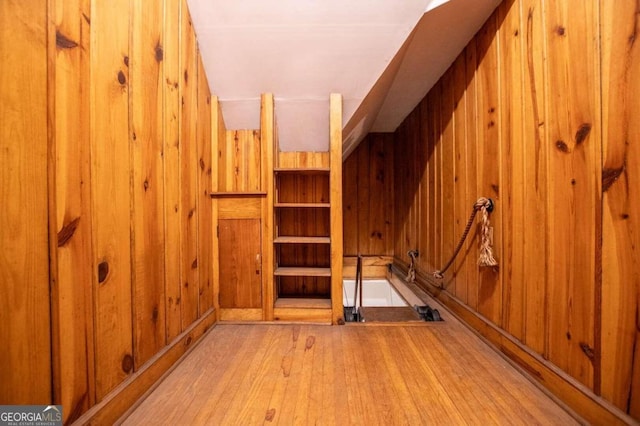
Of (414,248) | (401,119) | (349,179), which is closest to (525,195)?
(414,248)

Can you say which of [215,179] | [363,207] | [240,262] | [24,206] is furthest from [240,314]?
[363,207]

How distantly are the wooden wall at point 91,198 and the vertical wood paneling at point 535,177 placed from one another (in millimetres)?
1782

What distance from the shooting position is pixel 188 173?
5.52ft

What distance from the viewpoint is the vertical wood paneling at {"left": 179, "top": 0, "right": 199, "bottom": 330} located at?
160 centimetres

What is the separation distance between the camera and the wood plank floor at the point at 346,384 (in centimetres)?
108

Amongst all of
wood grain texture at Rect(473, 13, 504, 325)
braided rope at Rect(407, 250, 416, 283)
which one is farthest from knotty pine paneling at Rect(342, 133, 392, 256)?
wood grain texture at Rect(473, 13, 504, 325)

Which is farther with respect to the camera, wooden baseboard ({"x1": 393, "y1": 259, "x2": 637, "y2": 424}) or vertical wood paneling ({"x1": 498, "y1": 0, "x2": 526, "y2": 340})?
vertical wood paneling ({"x1": 498, "y1": 0, "x2": 526, "y2": 340})

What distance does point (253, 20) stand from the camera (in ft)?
5.52

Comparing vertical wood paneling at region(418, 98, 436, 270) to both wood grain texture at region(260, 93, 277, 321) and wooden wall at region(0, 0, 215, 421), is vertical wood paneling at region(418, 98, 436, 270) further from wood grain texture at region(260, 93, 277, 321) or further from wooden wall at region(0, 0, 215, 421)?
wooden wall at region(0, 0, 215, 421)

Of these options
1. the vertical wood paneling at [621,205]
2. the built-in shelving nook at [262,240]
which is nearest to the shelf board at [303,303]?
the built-in shelving nook at [262,240]

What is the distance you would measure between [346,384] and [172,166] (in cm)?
140

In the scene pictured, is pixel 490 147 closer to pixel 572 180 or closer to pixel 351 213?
pixel 572 180

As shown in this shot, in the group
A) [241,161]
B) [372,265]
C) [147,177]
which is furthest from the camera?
[372,265]
